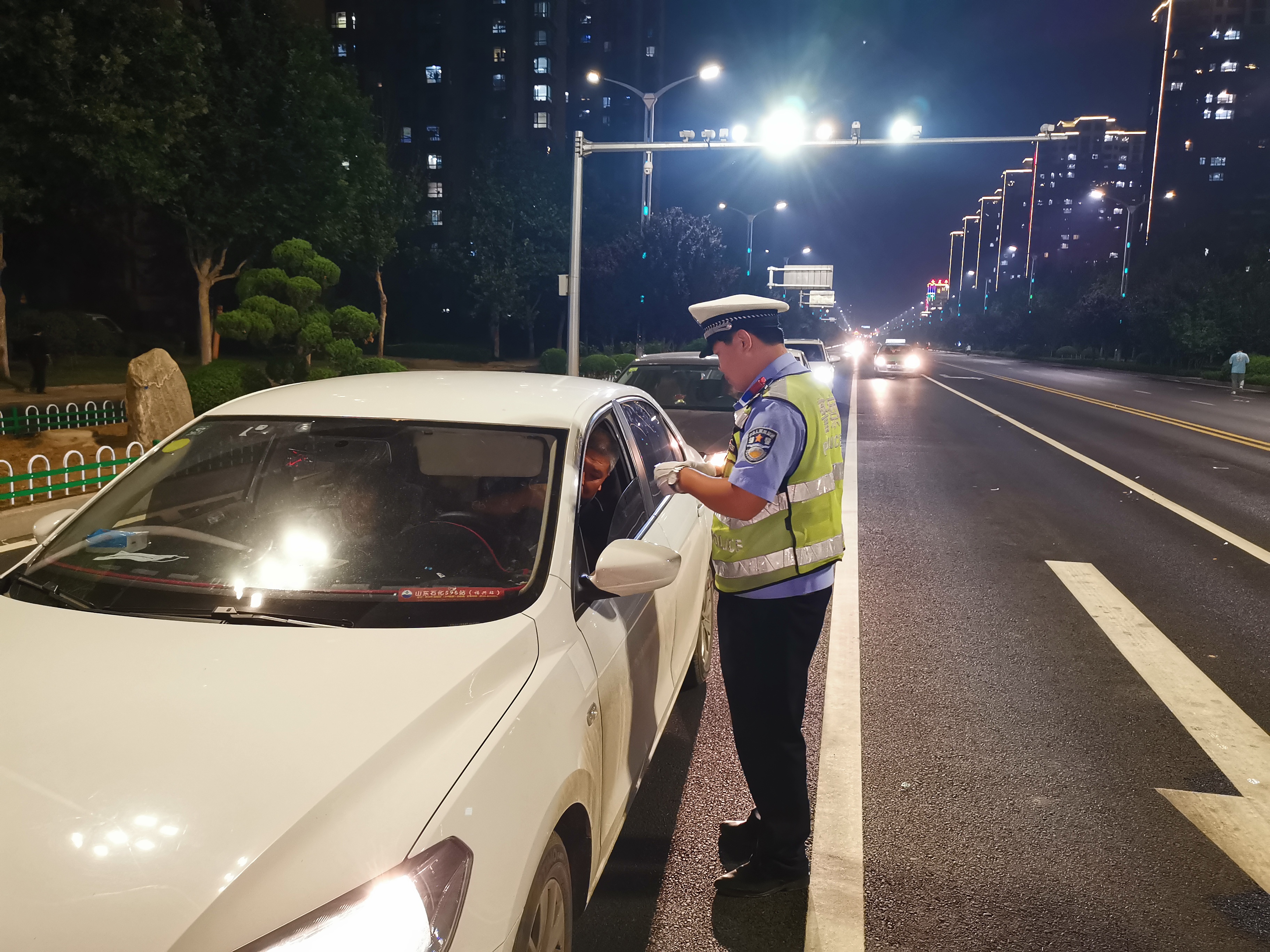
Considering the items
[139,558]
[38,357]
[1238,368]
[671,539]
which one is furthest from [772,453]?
[1238,368]

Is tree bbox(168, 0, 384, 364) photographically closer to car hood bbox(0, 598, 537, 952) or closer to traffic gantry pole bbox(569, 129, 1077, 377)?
traffic gantry pole bbox(569, 129, 1077, 377)

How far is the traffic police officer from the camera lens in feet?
9.76

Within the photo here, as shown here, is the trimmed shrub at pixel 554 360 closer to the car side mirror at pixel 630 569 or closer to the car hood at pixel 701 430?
the car hood at pixel 701 430

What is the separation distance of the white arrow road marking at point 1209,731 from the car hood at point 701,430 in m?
6.17

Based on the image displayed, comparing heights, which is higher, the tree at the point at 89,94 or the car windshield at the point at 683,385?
the tree at the point at 89,94

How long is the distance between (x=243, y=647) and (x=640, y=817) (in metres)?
1.90

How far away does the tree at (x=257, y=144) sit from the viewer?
1074 inches

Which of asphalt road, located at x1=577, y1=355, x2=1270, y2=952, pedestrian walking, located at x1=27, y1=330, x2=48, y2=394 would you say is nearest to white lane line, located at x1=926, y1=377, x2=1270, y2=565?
asphalt road, located at x1=577, y1=355, x2=1270, y2=952

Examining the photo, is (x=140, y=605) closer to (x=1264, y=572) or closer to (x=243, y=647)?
(x=243, y=647)

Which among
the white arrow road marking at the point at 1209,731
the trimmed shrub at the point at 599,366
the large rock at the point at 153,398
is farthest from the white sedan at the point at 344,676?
the trimmed shrub at the point at 599,366

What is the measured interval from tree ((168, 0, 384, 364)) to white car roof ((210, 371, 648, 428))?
80.2 ft

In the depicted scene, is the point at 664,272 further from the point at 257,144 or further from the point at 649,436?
the point at 649,436

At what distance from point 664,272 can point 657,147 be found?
23.5 metres

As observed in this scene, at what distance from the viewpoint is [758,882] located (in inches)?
123
